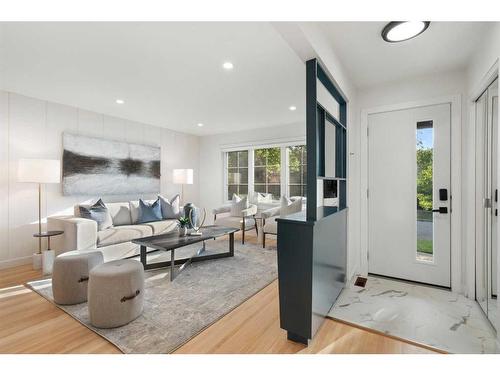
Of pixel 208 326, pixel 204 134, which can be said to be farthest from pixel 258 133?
pixel 208 326

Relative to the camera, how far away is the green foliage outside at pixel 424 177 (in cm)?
273

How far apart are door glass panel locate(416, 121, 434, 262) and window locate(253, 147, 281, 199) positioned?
118 inches

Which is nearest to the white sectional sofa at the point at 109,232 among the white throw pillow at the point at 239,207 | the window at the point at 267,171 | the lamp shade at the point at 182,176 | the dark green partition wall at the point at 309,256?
the lamp shade at the point at 182,176

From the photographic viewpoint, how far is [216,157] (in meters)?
6.30

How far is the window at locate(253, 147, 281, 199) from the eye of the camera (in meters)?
5.53

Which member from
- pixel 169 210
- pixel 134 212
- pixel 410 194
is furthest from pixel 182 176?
pixel 410 194

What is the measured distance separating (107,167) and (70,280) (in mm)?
2642

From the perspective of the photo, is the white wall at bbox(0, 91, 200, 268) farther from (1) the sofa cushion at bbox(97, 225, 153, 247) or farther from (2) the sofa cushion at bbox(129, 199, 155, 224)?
(1) the sofa cushion at bbox(97, 225, 153, 247)

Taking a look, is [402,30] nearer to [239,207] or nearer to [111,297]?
[111,297]

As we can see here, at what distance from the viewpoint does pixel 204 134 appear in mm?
6355

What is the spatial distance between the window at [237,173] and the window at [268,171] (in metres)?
0.28

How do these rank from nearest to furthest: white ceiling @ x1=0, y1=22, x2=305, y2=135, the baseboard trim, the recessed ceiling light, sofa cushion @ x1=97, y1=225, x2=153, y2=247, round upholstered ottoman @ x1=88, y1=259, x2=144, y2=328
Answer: round upholstered ottoman @ x1=88, y1=259, x2=144, y2=328 → white ceiling @ x1=0, y1=22, x2=305, y2=135 → the recessed ceiling light → the baseboard trim → sofa cushion @ x1=97, y1=225, x2=153, y2=247

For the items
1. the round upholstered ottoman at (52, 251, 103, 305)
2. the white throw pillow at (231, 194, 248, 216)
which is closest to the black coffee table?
the round upholstered ottoman at (52, 251, 103, 305)
